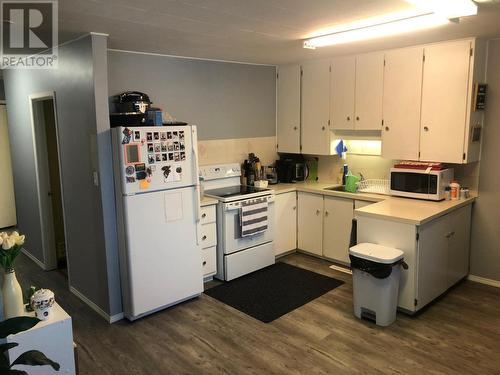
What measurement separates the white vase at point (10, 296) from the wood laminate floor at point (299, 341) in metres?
1.10

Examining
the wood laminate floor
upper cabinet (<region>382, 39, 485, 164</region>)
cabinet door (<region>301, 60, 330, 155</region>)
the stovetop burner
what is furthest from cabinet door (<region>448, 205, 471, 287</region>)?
the stovetop burner

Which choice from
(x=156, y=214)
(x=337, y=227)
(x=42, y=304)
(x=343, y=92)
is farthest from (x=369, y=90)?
(x=42, y=304)

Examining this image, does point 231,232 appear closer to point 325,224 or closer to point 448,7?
point 325,224

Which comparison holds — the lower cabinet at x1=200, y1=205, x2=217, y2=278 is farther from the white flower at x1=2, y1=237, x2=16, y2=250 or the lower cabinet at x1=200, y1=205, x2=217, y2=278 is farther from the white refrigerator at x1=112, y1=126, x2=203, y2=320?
the white flower at x1=2, y1=237, x2=16, y2=250

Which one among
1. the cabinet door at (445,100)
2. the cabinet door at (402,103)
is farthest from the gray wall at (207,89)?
the cabinet door at (445,100)

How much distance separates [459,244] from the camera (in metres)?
4.00

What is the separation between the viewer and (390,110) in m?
4.28

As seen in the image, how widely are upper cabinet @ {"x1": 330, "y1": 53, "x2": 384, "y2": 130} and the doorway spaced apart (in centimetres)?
321

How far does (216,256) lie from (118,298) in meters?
1.13

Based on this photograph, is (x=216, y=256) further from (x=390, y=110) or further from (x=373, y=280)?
(x=390, y=110)

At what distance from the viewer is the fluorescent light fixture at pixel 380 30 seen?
115 inches

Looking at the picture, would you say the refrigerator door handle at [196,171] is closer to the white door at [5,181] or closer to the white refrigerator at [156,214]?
the white refrigerator at [156,214]

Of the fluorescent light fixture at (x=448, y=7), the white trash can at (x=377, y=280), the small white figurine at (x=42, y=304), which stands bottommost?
the white trash can at (x=377, y=280)

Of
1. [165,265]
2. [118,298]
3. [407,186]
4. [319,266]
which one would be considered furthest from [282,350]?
[407,186]
